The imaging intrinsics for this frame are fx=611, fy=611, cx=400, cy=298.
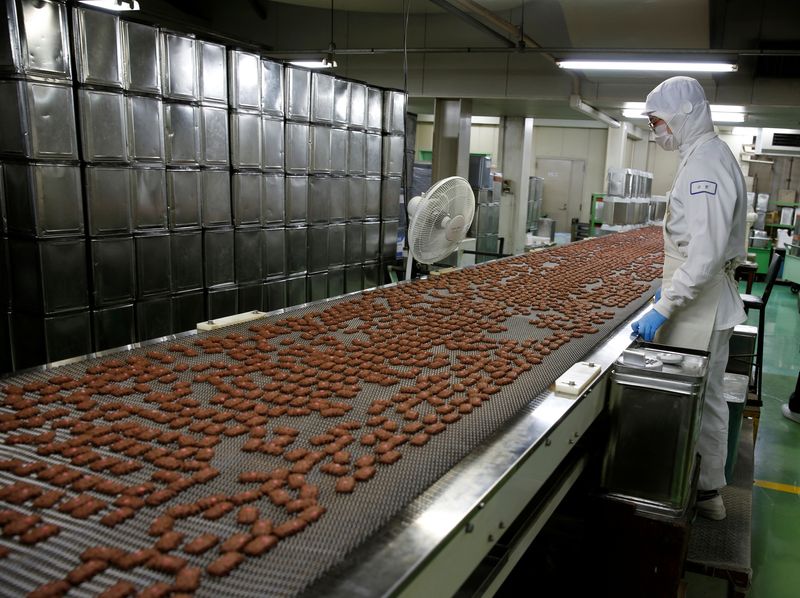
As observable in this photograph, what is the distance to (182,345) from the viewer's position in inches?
93.7

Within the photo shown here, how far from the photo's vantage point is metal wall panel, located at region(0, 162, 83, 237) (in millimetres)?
3268

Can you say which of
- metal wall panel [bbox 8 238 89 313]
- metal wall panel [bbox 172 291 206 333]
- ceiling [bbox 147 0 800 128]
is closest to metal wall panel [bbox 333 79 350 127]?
ceiling [bbox 147 0 800 128]

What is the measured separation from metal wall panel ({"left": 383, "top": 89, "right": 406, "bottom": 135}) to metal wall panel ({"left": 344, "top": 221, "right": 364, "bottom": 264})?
3.42 ft

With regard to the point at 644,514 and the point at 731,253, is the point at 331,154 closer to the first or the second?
the point at 731,253

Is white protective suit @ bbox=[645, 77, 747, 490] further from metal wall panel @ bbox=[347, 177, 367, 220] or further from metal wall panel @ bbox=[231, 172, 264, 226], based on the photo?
metal wall panel @ bbox=[347, 177, 367, 220]

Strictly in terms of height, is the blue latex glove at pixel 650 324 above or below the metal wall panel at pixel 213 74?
below

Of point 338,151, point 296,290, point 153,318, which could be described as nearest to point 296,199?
point 338,151

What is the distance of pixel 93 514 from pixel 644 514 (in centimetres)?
178

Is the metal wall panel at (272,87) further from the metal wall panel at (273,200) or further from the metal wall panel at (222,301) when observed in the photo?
the metal wall panel at (222,301)

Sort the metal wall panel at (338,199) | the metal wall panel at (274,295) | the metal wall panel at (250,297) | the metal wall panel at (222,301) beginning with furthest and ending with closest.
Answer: the metal wall panel at (338,199) → the metal wall panel at (274,295) → the metal wall panel at (250,297) → the metal wall panel at (222,301)

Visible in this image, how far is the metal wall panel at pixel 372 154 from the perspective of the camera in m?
5.90

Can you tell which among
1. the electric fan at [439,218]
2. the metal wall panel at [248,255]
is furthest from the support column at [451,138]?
the electric fan at [439,218]

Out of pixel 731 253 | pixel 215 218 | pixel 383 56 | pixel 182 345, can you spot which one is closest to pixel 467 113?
pixel 383 56

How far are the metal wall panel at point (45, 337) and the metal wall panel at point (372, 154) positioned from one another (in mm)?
3119
